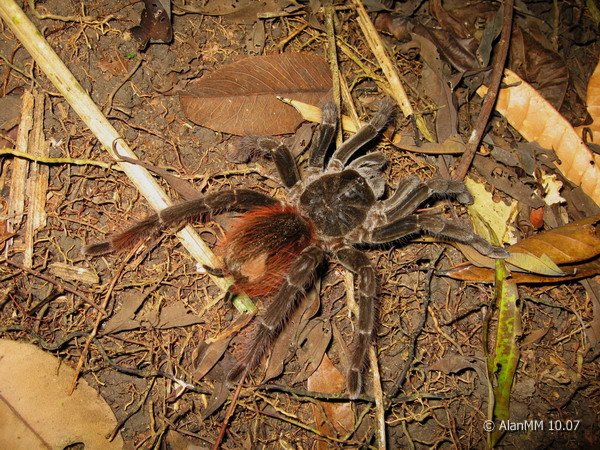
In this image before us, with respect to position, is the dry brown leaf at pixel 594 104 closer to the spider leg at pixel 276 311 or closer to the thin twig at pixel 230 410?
the spider leg at pixel 276 311

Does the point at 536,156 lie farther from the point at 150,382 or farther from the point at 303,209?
the point at 150,382

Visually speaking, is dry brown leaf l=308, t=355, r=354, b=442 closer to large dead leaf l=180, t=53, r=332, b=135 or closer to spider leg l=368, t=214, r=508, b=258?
spider leg l=368, t=214, r=508, b=258

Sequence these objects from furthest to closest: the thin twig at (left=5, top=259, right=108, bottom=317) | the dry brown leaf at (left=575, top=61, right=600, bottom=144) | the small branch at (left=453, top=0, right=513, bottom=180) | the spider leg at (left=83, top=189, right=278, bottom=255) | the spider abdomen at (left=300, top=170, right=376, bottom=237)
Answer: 1. the dry brown leaf at (left=575, top=61, right=600, bottom=144)
2. the small branch at (left=453, top=0, right=513, bottom=180)
3. the spider abdomen at (left=300, top=170, right=376, bottom=237)
4. the thin twig at (left=5, top=259, right=108, bottom=317)
5. the spider leg at (left=83, top=189, right=278, bottom=255)

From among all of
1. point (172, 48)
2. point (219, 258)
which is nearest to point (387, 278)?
point (219, 258)

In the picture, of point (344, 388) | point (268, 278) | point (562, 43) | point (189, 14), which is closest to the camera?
point (268, 278)

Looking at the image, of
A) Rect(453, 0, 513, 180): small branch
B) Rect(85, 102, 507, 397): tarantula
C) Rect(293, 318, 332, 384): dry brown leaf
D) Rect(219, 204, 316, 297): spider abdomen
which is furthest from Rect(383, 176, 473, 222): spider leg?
Rect(293, 318, 332, 384): dry brown leaf

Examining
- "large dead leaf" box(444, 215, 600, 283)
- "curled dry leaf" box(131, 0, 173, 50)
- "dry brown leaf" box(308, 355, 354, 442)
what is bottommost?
"dry brown leaf" box(308, 355, 354, 442)
